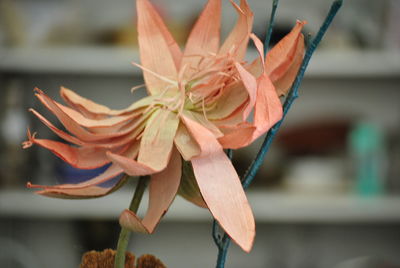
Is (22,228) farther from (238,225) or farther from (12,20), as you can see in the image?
Answer: (238,225)

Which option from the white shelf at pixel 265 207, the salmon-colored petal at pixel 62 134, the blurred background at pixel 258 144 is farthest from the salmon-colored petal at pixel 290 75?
the white shelf at pixel 265 207

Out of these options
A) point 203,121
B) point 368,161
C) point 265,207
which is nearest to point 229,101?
point 203,121

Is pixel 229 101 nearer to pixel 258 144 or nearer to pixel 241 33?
pixel 241 33

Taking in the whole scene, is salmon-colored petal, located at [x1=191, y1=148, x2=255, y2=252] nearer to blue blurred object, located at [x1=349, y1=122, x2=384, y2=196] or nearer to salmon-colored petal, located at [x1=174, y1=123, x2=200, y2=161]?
salmon-colored petal, located at [x1=174, y1=123, x2=200, y2=161]

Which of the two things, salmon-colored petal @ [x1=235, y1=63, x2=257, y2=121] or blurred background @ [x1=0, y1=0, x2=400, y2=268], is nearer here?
salmon-colored petal @ [x1=235, y1=63, x2=257, y2=121]

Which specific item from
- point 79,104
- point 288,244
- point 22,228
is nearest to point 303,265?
point 288,244

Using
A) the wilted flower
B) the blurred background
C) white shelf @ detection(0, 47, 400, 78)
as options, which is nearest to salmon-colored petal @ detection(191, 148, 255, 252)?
the wilted flower
